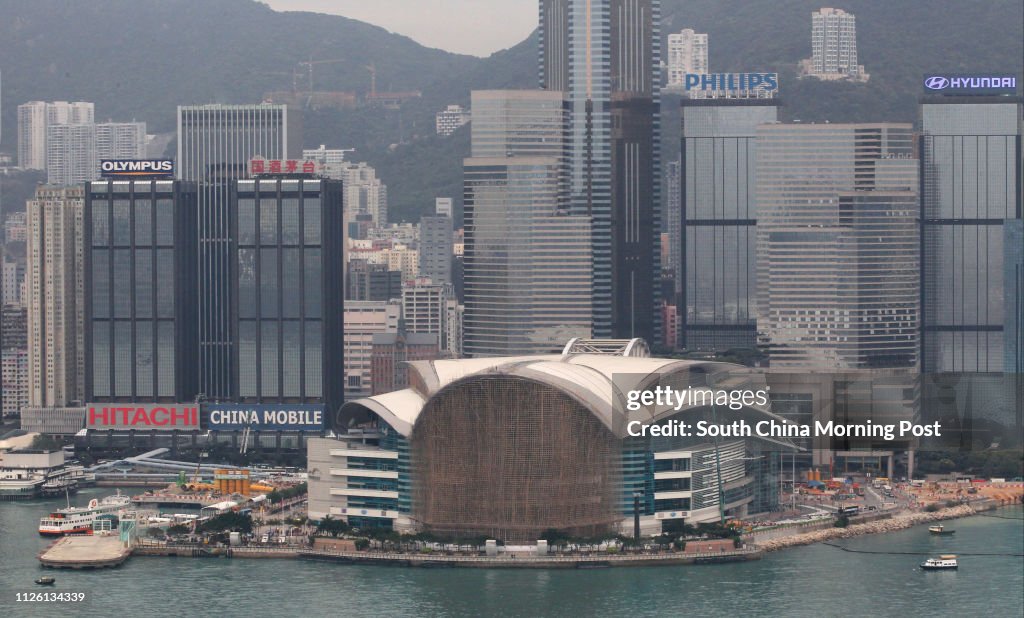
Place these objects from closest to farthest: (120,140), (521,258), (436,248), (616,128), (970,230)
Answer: (521,258)
(970,230)
(616,128)
(436,248)
(120,140)

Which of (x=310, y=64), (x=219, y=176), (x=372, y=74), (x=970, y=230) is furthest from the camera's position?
(x=372, y=74)

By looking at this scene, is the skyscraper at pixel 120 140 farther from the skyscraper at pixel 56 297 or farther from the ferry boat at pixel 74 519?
the ferry boat at pixel 74 519

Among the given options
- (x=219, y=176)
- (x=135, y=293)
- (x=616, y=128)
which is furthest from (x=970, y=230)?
(x=135, y=293)

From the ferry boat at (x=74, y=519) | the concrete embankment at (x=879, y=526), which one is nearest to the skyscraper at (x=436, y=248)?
the ferry boat at (x=74, y=519)

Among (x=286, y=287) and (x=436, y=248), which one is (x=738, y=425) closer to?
(x=286, y=287)

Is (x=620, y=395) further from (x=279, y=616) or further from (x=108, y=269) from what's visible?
(x=108, y=269)

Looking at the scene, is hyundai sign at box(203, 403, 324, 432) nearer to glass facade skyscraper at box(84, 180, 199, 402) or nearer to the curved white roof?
glass facade skyscraper at box(84, 180, 199, 402)
